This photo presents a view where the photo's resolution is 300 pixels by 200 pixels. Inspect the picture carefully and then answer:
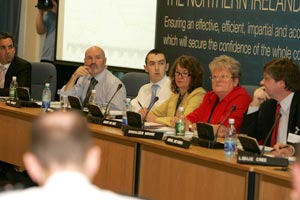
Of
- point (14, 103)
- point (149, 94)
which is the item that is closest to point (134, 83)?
point (149, 94)

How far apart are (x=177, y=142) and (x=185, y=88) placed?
1.37 metres

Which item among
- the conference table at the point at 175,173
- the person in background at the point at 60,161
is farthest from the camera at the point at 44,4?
the person in background at the point at 60,161

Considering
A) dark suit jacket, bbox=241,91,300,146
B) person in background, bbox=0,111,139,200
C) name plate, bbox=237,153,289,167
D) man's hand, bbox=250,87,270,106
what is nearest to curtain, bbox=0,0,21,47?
man's hand, bbox=250,87,270,106

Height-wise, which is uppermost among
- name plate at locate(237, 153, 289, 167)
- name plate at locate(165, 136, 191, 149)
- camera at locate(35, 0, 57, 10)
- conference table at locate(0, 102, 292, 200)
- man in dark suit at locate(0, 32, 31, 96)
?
camera at locate(35, 0, 57, 10)

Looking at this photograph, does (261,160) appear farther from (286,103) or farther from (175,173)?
(286,103)

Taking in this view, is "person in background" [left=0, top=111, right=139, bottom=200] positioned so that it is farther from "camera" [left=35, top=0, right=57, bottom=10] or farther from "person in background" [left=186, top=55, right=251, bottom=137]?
"camera" [left=35, top=0, right=57, bottom=10]

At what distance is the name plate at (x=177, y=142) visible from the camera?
16.5 feet

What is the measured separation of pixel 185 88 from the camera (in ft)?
21.0

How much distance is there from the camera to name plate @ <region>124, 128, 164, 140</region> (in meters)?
5.39

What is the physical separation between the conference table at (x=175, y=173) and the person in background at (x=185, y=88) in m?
0.69

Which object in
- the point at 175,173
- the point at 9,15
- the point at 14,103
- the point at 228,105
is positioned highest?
the point at 9,15

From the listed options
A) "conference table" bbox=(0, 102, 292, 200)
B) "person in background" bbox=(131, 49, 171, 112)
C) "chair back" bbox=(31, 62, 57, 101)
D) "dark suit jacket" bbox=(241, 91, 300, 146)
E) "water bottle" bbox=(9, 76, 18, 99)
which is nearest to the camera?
"conference table" bbox=(0, 102, 292, 200)

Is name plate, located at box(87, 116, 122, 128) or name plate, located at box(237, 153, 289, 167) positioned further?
name plate, located at box(87, 116, 122, 128)

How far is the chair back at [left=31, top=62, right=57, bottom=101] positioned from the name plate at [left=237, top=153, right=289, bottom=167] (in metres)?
4.24
